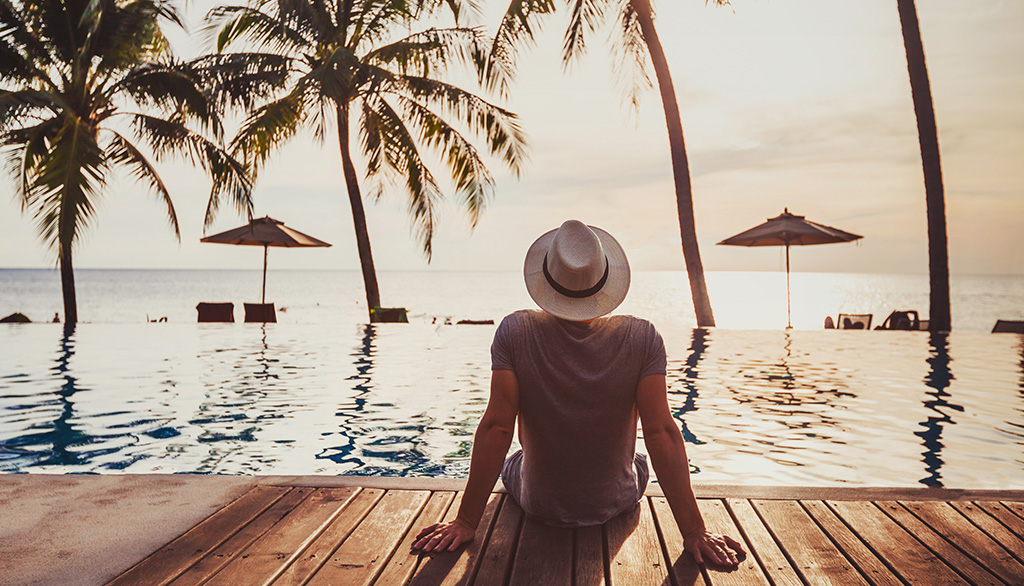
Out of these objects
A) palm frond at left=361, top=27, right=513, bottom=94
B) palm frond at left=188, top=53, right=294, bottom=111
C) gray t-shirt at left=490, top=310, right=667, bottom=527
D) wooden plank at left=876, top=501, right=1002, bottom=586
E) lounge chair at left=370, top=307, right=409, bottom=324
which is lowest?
wooden plank at left=876, top=501, right=1002, bottom=586

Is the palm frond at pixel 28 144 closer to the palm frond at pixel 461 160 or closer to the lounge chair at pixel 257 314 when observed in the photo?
the lounge chair at pixel 257 314

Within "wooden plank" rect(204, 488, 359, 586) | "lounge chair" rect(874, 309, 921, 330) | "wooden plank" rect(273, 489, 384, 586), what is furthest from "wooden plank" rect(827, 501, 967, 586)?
"lounge chair" rect(874, 309, 921, 330)

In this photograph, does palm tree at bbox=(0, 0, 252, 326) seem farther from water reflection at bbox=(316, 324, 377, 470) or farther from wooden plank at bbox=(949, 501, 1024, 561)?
wooden plank at bbox=(949, 501, 1024, 561)

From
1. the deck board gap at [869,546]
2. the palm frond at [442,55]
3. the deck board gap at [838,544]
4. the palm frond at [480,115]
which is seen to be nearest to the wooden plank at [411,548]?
the deck board gap at [838,544]

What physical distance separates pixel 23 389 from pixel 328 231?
84239mm

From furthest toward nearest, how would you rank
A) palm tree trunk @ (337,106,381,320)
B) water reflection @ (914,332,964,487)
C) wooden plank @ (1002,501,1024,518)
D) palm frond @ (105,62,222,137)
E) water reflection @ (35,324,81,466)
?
palm tree trunk @ (337,106,381,320), palm frond @ (105,62,222,137), water reflection @ (35,324,81,466), water reflection @ (914,332,964,487), wooden plank @ (1002,501,1024,518)

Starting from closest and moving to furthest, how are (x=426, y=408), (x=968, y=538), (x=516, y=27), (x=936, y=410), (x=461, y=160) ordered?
(x=968, y=538)
(x=936, y=410)
(x=426, y=408)
(x=516, y=27)
(x=461, y=160)

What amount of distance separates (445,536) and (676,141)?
43.4 ft

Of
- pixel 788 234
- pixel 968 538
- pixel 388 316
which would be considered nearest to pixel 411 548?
pixel 968 538

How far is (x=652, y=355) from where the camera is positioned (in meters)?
2.54

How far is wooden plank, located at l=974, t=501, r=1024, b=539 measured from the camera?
2868mm

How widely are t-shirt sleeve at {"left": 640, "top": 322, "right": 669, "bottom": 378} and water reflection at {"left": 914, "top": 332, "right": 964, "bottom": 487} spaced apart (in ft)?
11.1

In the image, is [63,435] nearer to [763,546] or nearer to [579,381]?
[579,381]

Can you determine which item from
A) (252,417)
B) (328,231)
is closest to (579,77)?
(252,417)
